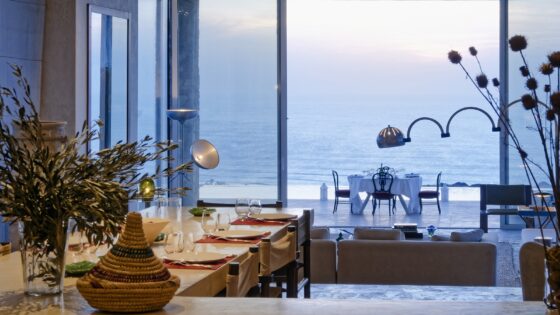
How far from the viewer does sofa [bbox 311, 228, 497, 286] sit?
6910mm

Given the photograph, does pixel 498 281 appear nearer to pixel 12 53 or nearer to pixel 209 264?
pixel 12 53

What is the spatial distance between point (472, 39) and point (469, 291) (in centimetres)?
1401

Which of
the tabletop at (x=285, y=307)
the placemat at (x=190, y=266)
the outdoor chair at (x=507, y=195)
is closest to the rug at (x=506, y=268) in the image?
the outdoor chair at (x=507, y=195)

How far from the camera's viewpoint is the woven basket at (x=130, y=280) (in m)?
2.13

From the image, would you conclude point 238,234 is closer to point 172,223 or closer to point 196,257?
point 172,223

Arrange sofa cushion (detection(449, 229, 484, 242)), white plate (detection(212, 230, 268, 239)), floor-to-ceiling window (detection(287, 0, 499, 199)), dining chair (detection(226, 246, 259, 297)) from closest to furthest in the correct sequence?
dining chair (detection(226, 246, 259, 297)), white plate (detection(212, 230, 268, 239)), sofa cushion (detection(449, 229, 484, 242)), floor-to-ceiling window (detection(287, 0, 499, 199))

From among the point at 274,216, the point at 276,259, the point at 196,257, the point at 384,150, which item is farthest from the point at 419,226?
the point at 384,150

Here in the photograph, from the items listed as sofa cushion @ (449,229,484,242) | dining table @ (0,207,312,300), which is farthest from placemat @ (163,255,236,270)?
sofa cushion @ (449,229,484,242)

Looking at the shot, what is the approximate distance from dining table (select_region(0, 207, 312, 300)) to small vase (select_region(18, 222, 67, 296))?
0.15 m

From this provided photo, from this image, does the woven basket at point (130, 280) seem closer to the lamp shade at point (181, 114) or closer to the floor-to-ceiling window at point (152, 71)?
the lamp shade at point (181, 114)

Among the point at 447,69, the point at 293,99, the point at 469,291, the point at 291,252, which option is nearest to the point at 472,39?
the point at 447,69

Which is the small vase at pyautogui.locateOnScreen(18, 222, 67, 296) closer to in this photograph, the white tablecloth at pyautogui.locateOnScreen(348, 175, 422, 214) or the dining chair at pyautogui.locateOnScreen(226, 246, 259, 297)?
the dining chair at pyautogui.locateOnScreen(226, 246, 259, 297)

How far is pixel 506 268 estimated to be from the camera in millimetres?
9523

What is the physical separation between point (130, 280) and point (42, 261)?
348 millimetres
